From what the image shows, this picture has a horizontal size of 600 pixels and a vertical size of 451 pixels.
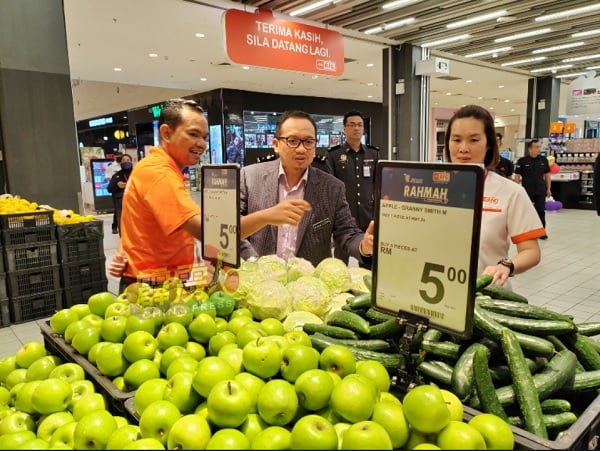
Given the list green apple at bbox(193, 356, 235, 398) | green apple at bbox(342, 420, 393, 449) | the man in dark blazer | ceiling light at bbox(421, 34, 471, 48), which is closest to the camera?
green apple at bbox(342, 420, 393, 449)

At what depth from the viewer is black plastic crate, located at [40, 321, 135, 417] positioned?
1307 millimetres

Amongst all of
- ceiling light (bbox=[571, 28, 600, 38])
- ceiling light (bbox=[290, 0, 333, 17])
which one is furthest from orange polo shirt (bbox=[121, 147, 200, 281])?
ceiling light (bbox=[571, 28, 600, 38])

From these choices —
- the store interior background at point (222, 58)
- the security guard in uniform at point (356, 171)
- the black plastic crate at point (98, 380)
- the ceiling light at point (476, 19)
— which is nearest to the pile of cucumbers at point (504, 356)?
the black plastic crate at point (98, 380)

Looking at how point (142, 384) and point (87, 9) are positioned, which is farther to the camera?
point (87, 9)

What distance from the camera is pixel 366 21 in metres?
8.08

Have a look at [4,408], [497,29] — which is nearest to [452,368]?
[4,408]

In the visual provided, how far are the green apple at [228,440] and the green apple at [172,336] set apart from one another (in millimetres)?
541

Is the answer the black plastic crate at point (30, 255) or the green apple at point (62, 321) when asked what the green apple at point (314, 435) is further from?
the black plastic crate at point (30, 255)

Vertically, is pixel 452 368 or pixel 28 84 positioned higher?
pixel 28 84

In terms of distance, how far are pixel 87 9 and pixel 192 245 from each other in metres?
6.11

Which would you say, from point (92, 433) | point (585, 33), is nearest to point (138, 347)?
point (92, 433)

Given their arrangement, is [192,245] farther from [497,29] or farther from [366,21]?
[497,29]

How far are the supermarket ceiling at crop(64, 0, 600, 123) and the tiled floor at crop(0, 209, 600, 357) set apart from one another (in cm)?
395

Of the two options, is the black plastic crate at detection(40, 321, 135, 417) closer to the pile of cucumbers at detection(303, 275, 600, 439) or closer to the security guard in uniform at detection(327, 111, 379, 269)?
the pile of cucumbers at detection(303, 275, 600, 439)
